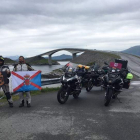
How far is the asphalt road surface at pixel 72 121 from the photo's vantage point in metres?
4.47

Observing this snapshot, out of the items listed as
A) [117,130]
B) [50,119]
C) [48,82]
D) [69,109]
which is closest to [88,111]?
[69,109]

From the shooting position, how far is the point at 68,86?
7430 millimetres

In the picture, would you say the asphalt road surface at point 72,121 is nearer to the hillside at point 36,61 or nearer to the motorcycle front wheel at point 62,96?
the motorcycle front wheel at point 62,96

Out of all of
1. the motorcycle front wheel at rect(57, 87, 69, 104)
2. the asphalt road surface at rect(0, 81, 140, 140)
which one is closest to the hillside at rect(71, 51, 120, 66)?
the motorcycle front wheel at rect(57, 87, 69, 104)

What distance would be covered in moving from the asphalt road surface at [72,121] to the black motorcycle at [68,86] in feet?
0.87

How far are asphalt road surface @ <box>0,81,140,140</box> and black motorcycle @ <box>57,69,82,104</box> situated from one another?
265 millimetres

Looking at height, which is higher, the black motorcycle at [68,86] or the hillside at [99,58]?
the black motorcycle at [68,86]

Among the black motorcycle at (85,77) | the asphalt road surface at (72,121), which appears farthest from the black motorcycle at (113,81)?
the black motorcycle at (85,77)

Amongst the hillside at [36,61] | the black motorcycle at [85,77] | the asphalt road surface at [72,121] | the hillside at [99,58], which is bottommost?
the hillside at [36,61]

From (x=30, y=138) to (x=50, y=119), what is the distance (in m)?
1.34

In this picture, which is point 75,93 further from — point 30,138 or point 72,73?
point 30,138

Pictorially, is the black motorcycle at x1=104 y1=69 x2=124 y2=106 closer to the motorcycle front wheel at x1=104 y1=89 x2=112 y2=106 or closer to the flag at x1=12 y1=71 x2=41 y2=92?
the motorcycle front wheel at x1=104 y1=89 x2=112 y2=106

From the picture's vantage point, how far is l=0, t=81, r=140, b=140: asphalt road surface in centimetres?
447

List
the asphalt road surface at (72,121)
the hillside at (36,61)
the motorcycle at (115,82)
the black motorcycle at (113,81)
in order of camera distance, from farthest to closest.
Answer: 1. the hillside at (36,61)
2. the black motorcycle at (113,81)
3. the motorcycle at (115,82)
4. the asphalt road surface at (72,121)
